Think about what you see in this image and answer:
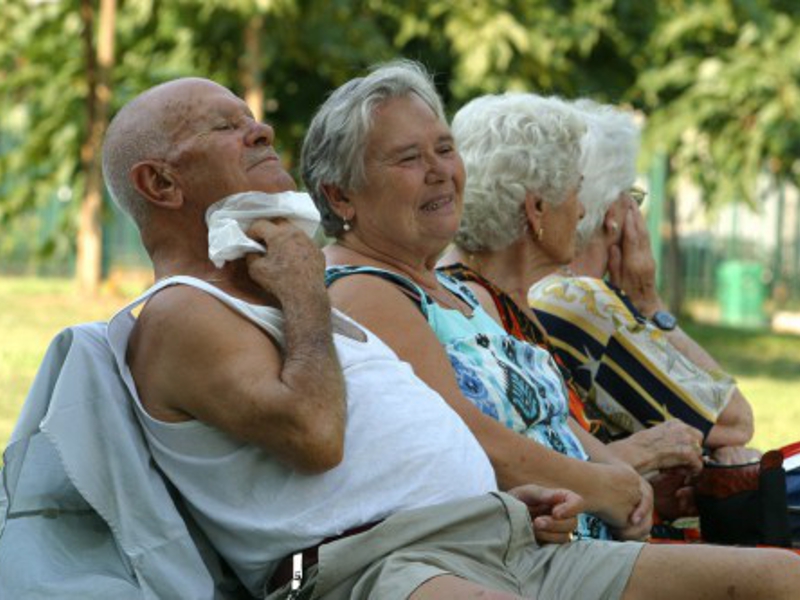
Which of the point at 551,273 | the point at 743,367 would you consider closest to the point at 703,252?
the point at 743,367

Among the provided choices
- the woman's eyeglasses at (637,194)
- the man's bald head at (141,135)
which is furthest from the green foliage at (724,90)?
the man's bald head at (141,135)

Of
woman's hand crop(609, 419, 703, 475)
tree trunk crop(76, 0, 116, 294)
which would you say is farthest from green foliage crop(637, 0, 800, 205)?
woman's hand crop(609, 419, 703, 475)

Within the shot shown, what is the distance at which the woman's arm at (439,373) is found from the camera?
329 centimetres

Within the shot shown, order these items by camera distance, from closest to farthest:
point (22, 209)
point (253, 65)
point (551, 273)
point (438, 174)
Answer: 1. point (438, 174)
2. point (551, 273)
3. point (253, 65)
4. point (22, 209)

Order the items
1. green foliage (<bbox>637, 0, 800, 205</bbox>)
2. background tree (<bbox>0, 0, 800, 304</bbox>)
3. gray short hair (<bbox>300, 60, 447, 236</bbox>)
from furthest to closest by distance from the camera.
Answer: green foliage (<bbox>637, 0, 800, 205</bbox>) < background tree (<bbox>0, 0, 800, 304</bbox>) < gray short hair (<bbox>300, 60, 447, 236</bbox>)

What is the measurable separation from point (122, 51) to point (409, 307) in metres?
13.7

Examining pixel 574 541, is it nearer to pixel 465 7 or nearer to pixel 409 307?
pixel 409 307

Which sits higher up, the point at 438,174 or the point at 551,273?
the point at 438,174

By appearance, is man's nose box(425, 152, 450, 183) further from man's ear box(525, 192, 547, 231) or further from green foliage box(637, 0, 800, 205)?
green foliage box(637, 0, 800, 205)

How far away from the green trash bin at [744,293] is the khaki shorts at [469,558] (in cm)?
2141

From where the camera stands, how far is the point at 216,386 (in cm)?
280

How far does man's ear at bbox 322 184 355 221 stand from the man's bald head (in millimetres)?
536

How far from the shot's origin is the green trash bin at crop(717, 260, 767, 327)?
2417 cm

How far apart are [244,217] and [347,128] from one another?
56 centimetres
